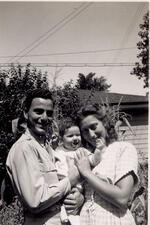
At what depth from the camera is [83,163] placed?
5.71 ft

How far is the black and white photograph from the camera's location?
66.1 inches

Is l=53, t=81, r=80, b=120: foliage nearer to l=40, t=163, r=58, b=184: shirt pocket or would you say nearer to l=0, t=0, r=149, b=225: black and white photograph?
l=0, t=0, r=149, b=225: black and white photograph

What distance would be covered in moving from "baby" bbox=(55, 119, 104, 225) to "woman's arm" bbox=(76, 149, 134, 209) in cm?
14

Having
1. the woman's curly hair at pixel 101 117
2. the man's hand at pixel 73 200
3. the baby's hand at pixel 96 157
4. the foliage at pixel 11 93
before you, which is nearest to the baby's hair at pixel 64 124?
the woman's curly hair at pixel 101 117

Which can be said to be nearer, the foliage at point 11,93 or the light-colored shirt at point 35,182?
the light-colored shirt at point 35,182

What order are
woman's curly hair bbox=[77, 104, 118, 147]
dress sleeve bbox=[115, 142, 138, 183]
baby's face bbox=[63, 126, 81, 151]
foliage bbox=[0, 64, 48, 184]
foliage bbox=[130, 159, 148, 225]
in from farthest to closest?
1. foliage bbox=[0, 64, 48, 184]
2. foliage bbox=[130, 159, 148, 225]
3. baby's face bbox=[63, 126, 81, 151]
4. woman's curly hair bbox=[77, 104, 118, 147]
5. dress sleeve bbox=[115, 142, 138, 183]

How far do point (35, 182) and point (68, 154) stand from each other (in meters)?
0.84

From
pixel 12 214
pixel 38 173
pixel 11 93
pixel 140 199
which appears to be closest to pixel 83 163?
pixel 38 173

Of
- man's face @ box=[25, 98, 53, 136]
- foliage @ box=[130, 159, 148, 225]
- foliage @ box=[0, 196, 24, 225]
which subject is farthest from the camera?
foliage @ box=[0, 196, 24, 225]

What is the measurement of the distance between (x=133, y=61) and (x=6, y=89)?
2.39 metres

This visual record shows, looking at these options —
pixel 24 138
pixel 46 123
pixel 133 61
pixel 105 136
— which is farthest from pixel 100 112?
pixel 133 61

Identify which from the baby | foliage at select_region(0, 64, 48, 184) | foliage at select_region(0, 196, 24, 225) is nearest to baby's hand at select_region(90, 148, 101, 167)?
the baby

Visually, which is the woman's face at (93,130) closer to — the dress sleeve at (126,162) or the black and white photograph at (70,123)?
the black and white photograph at (70,123)

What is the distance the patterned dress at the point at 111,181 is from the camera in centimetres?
172
